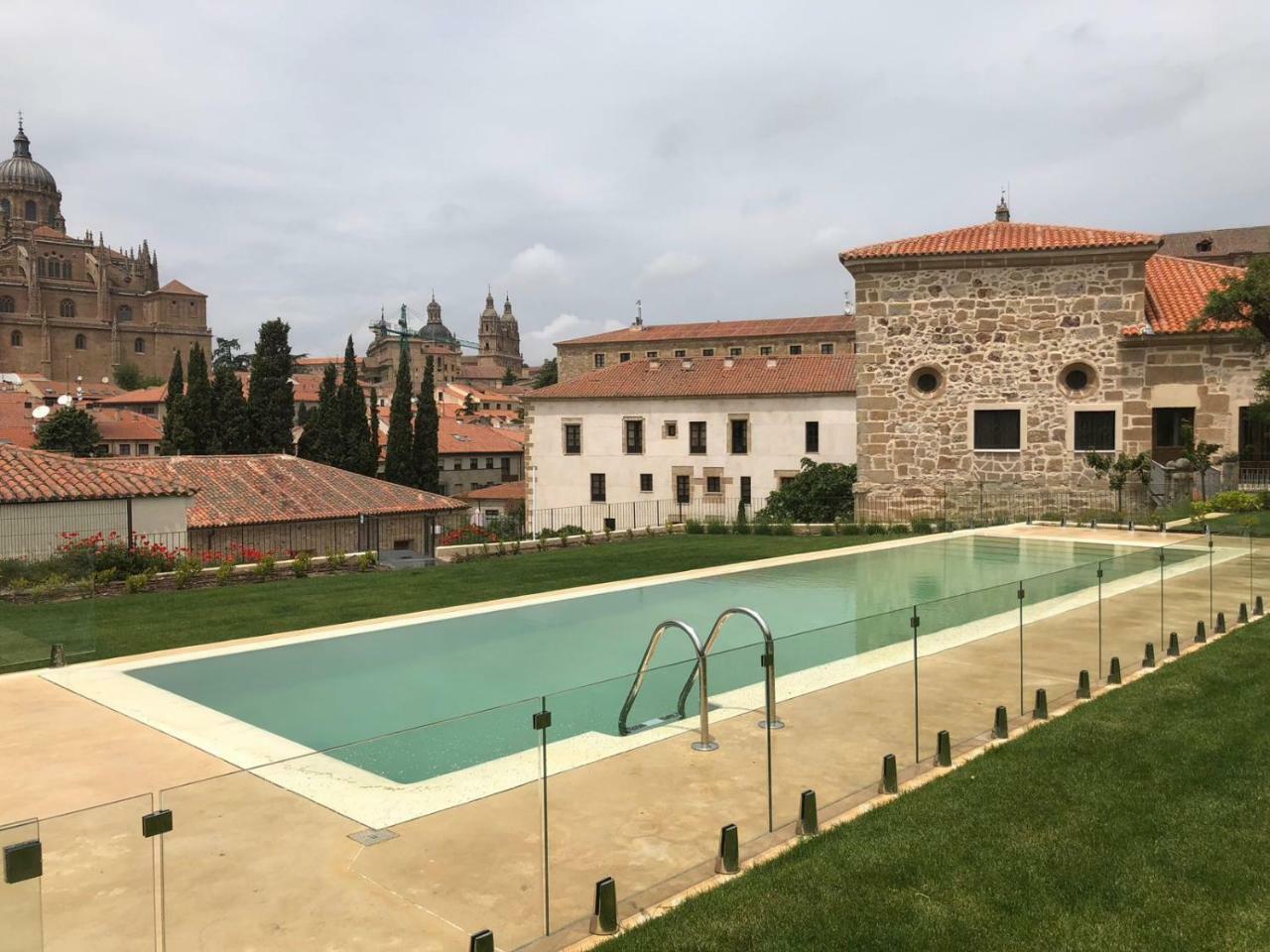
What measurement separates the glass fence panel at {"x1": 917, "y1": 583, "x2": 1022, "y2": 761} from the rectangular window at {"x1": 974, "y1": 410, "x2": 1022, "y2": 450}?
15294 millimetres

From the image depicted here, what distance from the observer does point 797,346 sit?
5484 centimetres

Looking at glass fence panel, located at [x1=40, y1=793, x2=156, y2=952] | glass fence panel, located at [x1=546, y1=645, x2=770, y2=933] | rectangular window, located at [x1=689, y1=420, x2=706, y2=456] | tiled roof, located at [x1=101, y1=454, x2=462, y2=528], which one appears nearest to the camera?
glass fence panel, located at [x1=40, y1=793, x2=156, y2=952]

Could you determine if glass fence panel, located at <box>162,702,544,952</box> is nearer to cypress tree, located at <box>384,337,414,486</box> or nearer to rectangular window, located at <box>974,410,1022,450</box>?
rectangular window, located at <box>974,410,1022,450</box>

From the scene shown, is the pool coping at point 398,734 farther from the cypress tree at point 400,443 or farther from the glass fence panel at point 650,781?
the cypress tree at point 400,443

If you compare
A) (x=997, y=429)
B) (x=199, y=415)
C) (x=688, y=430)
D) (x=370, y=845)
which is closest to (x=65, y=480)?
(x=370, y=845)

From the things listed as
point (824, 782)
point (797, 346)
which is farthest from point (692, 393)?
point (824, 782)

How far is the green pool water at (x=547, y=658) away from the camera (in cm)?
425

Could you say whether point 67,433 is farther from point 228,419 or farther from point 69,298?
point 69,298

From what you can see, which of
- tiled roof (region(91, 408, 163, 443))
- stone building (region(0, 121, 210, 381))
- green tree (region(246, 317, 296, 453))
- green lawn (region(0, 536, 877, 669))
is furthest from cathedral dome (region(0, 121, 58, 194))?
green lawn (region(0, 536, 877, 669))

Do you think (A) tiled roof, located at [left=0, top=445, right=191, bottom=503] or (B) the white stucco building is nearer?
(A) tiled roof, located at [left=0, top=445, right=191, bottom=503]

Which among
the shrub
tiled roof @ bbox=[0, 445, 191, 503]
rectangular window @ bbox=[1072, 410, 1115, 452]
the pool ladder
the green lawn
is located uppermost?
rectangular window @ bbox=[1072, 410, 1115, 452]

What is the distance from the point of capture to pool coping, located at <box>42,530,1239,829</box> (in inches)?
152

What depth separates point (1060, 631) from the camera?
742 cm

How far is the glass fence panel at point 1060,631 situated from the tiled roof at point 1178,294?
1310 centimetres
